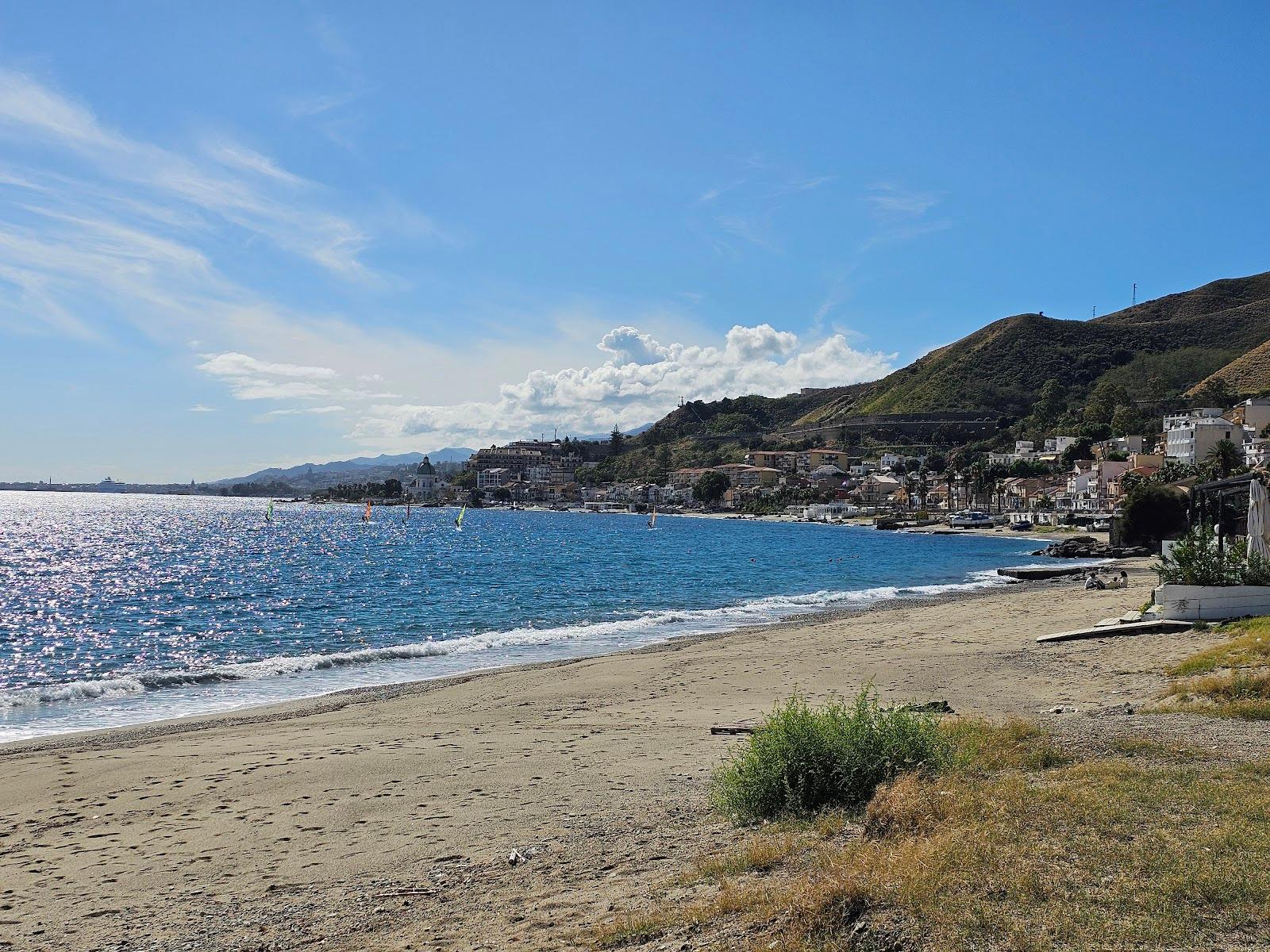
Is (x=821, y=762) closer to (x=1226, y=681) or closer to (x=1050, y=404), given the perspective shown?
(x=1226, y=681)

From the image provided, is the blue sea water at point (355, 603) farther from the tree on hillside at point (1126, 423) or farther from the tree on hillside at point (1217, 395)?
the tree on hillside at point (1217, 395)

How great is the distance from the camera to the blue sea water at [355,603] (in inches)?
824

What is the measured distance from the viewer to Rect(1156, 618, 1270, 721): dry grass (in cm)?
1034

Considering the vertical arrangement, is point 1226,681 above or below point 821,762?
below

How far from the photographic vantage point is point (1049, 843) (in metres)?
5.96

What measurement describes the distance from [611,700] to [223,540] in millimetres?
84347

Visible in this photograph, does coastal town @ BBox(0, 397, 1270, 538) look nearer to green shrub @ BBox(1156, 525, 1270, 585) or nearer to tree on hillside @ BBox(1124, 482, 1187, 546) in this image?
tree on hillside @ BBox(1124, 482, 1187, 546)

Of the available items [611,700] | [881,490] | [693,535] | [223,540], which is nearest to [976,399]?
[881,490]

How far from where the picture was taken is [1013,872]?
5.45 meters

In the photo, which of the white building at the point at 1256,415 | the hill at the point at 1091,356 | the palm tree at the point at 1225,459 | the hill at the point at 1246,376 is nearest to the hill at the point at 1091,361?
the hill at the point at 1091,356

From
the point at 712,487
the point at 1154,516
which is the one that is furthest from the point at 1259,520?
the point at 712,487

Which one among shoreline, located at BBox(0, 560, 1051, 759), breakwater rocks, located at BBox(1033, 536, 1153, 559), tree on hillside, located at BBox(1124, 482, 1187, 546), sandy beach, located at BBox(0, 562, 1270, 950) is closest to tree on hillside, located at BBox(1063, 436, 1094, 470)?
breakwater rocks, located at BBox(1033, 536, 1153, 559)

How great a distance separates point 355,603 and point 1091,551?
49.6 meters

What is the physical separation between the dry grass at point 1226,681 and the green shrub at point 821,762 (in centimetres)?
443
